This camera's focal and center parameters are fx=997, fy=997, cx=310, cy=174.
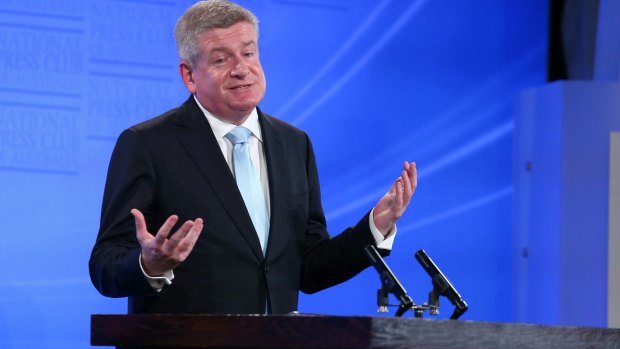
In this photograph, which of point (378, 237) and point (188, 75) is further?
point (188, 75)

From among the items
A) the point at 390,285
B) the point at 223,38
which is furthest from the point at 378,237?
the point at 223,38

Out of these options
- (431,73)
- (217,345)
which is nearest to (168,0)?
(431,73)

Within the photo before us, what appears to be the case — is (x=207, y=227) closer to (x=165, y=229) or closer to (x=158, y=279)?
(x=158, y=279)

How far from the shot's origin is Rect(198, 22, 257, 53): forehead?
2.69m

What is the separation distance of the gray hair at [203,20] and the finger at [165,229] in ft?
2.86

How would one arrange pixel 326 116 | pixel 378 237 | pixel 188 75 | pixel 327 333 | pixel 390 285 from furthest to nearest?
pixel 326 116
pixel 188 75
pixel 378 237
pixel 390 285
pixel 327 333

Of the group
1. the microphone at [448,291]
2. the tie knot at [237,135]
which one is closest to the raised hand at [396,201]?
the microphone at [448,291]

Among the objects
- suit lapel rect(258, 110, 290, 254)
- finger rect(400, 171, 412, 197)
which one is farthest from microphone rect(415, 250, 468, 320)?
suit lapel rect(258, 110, 290, 254)

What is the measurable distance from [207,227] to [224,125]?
1.06ft

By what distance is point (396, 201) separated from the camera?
2.43 meters

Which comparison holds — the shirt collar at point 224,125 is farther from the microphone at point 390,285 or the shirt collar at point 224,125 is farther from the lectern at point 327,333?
the lectern at point 327,333

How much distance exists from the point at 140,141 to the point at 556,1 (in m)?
3.29

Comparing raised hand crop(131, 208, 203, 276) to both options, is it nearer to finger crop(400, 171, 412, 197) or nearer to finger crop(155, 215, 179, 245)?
finger crop(155, 215, 179, 245)

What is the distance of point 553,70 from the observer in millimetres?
5246
